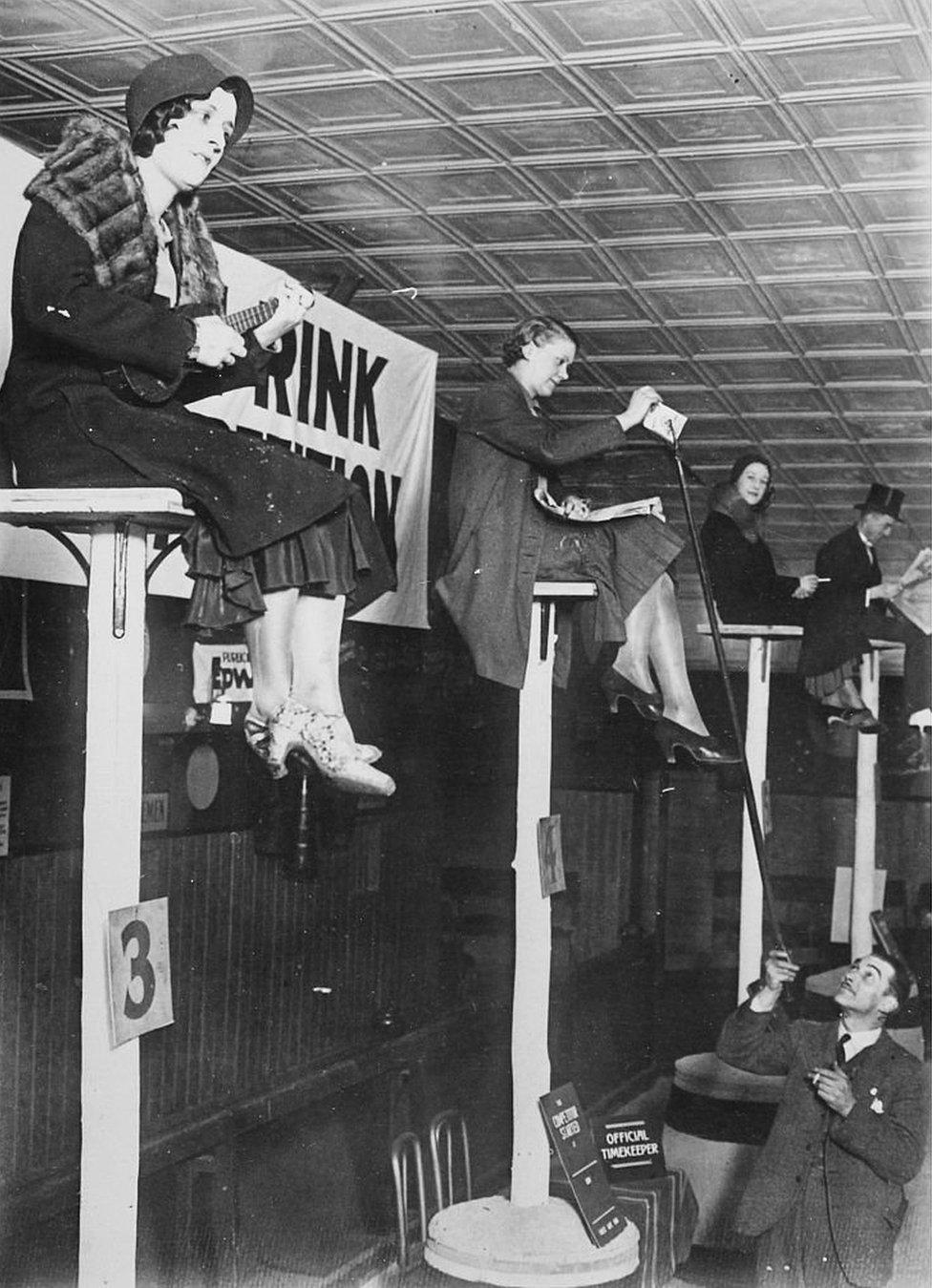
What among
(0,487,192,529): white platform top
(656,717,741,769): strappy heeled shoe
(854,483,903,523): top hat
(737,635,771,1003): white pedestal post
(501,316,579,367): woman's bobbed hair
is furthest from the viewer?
(737,635,771,1003): white pedestal post

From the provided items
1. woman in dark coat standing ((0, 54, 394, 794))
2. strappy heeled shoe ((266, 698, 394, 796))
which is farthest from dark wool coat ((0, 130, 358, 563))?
strappy heeled shoe ((266, 698, 394, 796))

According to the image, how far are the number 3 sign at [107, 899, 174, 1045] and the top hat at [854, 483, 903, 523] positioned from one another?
2899 millimetres

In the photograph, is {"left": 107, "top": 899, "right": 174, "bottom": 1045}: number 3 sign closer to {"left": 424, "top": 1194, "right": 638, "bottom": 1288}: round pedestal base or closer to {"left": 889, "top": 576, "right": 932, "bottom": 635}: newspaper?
{"left": 424, "top": 1194, "right": 638, "bottom": 1288}: round pedestal base

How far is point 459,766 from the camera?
219 inches

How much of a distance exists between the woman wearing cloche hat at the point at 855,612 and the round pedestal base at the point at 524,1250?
1932mm

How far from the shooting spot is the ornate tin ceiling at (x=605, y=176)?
2826mm

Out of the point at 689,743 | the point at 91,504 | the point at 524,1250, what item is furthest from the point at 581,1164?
the point at 91,504

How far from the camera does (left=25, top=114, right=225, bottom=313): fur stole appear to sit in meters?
2.05

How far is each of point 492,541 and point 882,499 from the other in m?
1.60

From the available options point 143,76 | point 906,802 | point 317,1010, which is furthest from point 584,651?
point 143,76

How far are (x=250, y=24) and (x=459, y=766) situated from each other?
321 cm

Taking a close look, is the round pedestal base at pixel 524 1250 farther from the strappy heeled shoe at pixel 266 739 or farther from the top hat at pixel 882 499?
the top hat at pixel 882 499

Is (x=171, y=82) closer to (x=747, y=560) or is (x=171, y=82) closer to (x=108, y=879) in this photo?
(x=108, y=879)

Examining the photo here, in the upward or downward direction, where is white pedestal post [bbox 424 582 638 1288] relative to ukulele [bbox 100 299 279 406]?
downward
